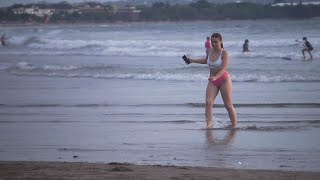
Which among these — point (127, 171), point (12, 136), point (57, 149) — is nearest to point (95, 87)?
point (12, 136)

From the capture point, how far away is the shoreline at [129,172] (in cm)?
699

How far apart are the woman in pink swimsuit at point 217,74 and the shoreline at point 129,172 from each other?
3274 millimetres

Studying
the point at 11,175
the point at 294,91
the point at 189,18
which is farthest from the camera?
the point at 189,18

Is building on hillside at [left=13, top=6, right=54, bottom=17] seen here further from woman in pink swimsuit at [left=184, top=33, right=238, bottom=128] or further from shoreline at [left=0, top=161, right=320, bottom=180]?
shoreline at [left=0, top=161, right=320, bottom=180]

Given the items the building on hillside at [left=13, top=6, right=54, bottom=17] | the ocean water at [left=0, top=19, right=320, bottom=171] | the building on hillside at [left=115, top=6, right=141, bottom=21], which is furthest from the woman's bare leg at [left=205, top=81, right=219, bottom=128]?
the building on hillside at [left=13, top=6, right=54, bottom=17]

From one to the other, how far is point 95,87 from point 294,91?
5.13 metres

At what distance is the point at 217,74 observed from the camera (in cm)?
1070

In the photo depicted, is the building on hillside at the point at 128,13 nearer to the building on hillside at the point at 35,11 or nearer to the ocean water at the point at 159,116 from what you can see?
the building on hillside at the point at 35,11

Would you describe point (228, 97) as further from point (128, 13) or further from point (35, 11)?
point (35, 11)

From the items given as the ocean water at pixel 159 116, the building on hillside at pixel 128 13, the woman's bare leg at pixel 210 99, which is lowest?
the building on hillside at pixel 128 13

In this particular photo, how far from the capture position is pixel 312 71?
2136cm

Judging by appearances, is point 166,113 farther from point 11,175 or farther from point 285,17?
point 285,17

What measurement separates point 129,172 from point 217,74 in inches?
148

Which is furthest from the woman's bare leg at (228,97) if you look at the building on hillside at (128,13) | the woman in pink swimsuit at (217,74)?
the building on hillside at (128,13)
